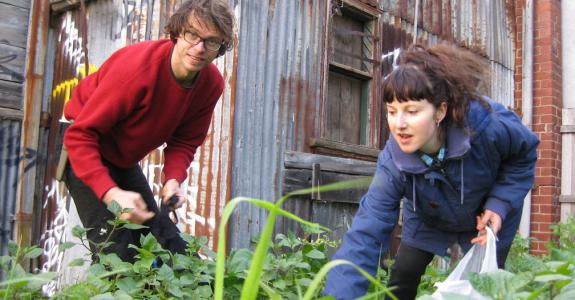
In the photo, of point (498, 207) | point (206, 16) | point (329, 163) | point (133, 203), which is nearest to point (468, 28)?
point (329, 163)

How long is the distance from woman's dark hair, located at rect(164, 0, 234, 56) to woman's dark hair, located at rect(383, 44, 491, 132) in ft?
2.40

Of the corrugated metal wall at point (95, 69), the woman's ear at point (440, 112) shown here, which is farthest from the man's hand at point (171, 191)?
the corrugated metal wall at point (95, 69)

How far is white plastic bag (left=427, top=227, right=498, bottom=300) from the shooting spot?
73.1 inches

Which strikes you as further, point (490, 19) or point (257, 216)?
point (490, 19)

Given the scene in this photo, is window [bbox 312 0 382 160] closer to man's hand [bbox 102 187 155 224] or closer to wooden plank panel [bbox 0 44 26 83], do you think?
wooden plank panel [bbox 0 44 26 83]

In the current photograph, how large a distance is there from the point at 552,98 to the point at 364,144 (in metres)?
3.61

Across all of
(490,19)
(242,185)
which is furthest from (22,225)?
(490,19)

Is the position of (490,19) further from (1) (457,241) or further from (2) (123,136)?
(2) (123,136)

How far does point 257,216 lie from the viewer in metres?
4.90

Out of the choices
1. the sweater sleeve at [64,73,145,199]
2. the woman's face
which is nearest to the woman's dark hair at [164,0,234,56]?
the sweater sleeve at [64,73,145,199]

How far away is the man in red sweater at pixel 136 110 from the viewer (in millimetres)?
2387

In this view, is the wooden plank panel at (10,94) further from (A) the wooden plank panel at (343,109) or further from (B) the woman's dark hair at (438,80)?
(B) the woman's dark hair at (438,80)

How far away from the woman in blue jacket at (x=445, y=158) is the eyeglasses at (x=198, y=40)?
0.75 meters

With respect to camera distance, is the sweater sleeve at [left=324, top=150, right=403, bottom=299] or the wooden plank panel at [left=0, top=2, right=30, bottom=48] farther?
the wooden plank panel at [left=0, top=2, right=30, bottom=48]
